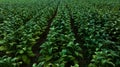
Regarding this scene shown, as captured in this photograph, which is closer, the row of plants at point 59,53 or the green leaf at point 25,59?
the row of plants at point 59,53

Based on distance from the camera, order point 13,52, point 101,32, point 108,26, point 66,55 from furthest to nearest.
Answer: point 108,26 → point 101,32 → point 13,52 → point 66,55

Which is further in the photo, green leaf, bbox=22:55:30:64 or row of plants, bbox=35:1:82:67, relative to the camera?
green leaf, bbox=22:55:30:64

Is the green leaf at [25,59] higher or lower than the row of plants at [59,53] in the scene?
lower

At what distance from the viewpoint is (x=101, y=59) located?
16.9ft

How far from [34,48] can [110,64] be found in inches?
152

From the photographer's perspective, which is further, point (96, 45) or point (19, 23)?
point (19, 23)

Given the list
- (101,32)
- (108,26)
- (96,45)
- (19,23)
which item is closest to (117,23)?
(108,26)

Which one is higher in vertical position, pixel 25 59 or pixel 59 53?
pixel 59 53

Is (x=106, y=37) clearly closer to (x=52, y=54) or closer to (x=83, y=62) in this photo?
(x=83, y=62)

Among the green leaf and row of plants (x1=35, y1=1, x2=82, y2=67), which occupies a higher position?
row of plants (x1=35, y1=1, x2=82, y2=67)

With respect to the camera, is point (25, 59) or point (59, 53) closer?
point (59, 53)

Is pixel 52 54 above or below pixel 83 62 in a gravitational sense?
above

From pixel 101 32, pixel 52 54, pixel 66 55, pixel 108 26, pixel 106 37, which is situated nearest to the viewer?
pixel 66 55

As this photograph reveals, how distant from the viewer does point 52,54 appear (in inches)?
241
